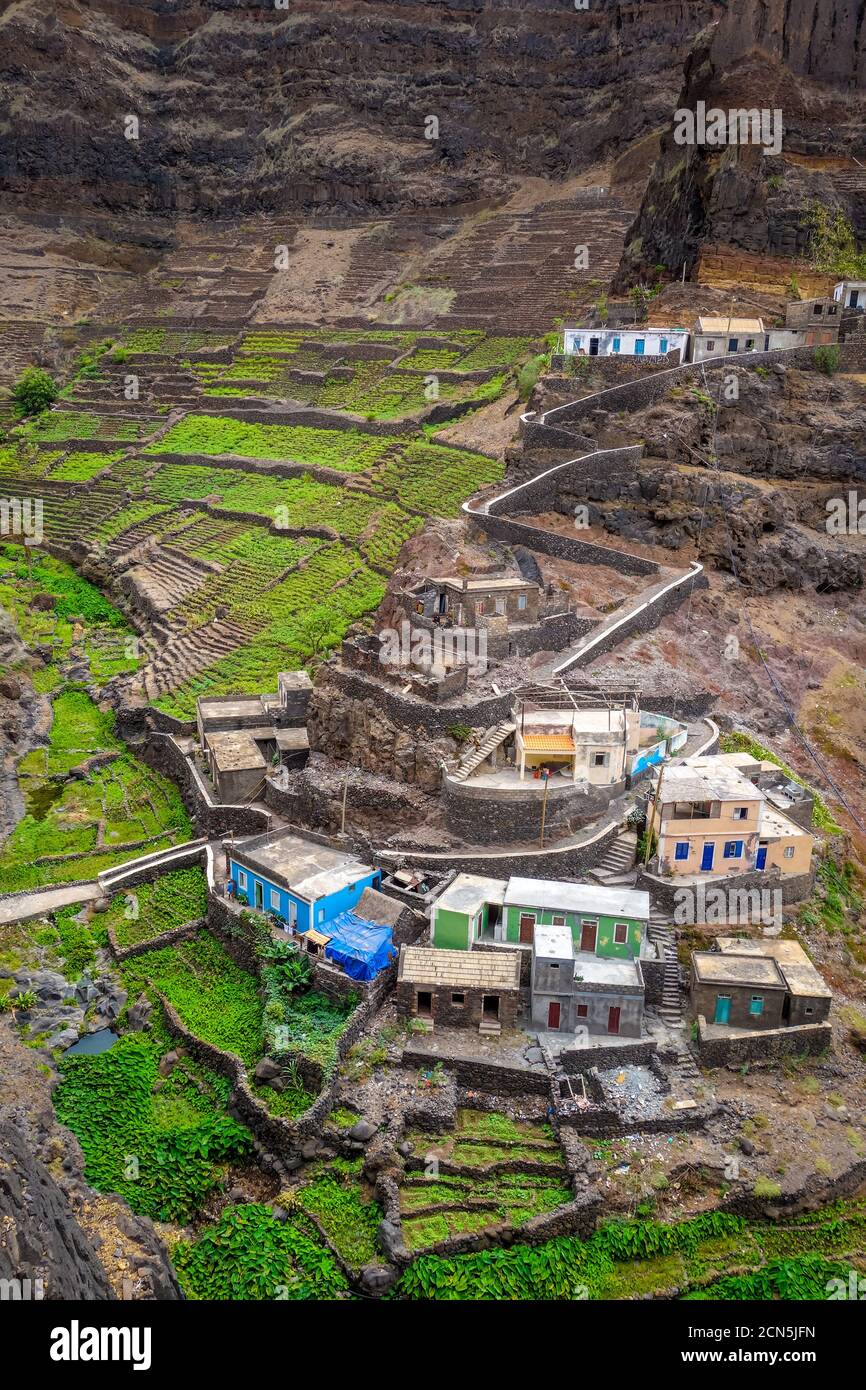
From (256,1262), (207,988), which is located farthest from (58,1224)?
(207,988)

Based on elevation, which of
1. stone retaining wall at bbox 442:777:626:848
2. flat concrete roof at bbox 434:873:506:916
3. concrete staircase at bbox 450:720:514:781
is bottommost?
flat concrete roof at bbox 434:873:506:916

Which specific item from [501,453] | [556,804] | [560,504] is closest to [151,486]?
[501,453]

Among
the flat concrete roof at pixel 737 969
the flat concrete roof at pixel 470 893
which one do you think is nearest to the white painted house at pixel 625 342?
the flat concrete roof at pixel 470 893

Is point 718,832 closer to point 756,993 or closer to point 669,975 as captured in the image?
point 669,975

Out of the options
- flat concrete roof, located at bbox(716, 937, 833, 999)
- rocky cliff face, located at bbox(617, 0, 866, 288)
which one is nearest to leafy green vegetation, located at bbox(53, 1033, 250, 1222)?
flat concrete roof, located at bbox(716, 937, 833, 999)

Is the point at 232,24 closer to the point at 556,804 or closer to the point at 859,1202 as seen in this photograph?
the point at 556,804

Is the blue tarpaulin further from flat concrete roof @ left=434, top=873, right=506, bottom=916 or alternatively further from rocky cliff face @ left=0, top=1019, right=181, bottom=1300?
rocky cliff face @ left=0, top=1019, right=181, bottom=1300
